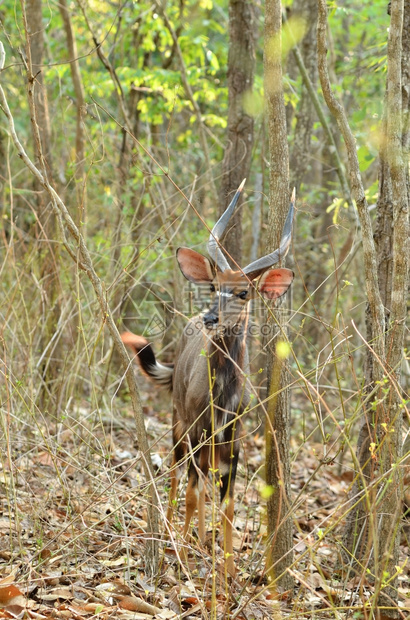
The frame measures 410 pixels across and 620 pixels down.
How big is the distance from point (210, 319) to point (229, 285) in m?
0.56

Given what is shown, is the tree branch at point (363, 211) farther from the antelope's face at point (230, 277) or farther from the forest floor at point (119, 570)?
the forest floor at point (119, 570)

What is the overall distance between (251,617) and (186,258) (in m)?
2.73

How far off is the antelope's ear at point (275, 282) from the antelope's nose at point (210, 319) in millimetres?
467

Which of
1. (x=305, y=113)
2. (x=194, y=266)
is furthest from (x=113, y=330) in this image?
(x=305, y=113)

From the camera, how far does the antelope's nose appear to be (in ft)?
16.0

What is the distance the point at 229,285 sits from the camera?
17.7 feet

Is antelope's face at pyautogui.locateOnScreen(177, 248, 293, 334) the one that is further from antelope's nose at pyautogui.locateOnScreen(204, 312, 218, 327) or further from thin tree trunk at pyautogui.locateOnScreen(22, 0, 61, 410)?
thin tree trunk at pyautogui.locateOnScreen(22, 0, 61, 410)

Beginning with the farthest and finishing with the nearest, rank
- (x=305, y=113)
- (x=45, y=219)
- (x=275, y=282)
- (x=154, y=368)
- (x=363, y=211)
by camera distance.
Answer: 1. (x=305, y=113)
2. (x=45, y=219)
3. (x=154, y=368)
4. (x=275, y=282)
5. (x=363, y=211)

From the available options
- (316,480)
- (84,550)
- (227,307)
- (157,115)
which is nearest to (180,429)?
(227,307)

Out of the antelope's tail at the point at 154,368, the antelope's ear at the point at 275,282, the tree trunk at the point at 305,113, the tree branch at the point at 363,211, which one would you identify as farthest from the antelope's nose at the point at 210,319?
the tree trunk at the point at 305,113

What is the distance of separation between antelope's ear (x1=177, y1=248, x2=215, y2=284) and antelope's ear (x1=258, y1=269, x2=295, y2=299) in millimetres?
569

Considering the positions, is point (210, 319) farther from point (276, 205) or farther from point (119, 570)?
point (119, 570)

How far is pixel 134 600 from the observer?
3838 millimetres

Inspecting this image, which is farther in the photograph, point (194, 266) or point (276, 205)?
point (194, 266)
